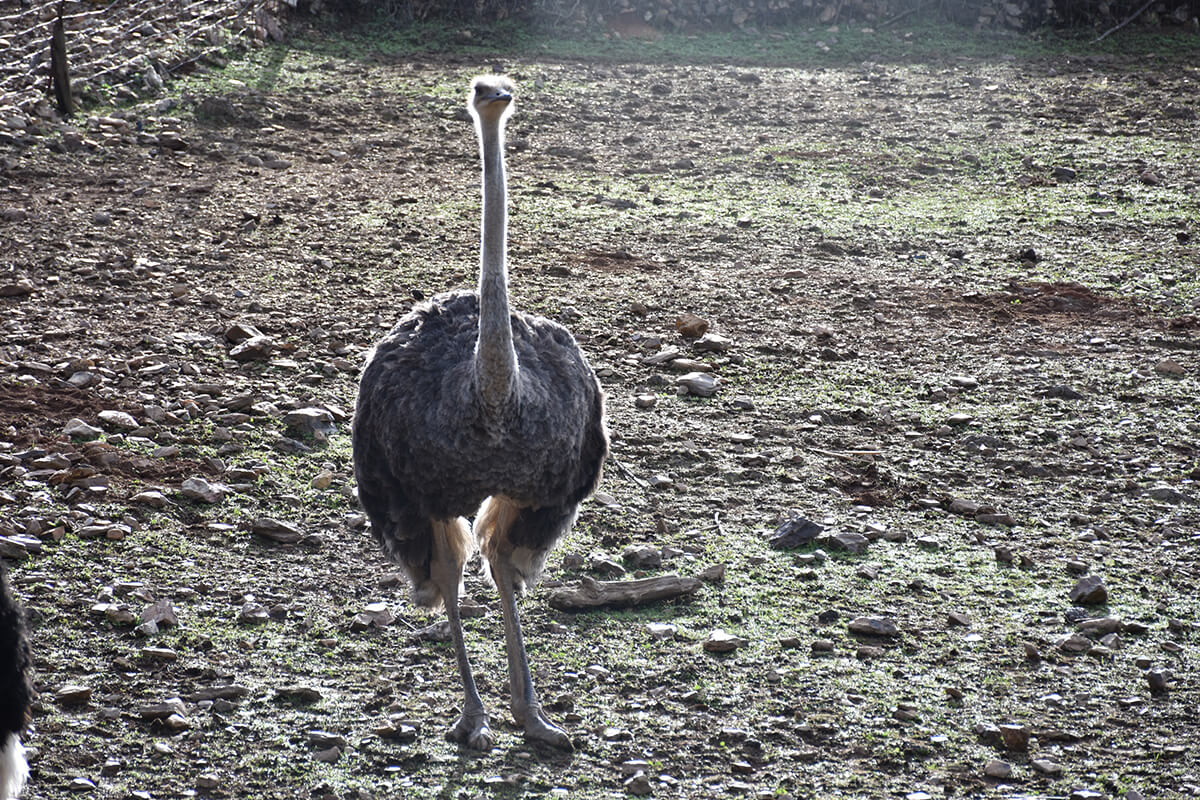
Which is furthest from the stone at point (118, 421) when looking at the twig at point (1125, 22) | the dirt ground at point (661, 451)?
the twig at point (1125, 22)

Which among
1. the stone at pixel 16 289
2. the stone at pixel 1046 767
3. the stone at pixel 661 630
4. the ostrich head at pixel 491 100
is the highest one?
the ostrich head at pixel 491 100

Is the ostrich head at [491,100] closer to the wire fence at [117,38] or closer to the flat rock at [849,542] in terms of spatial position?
the flat rock at [849,542]

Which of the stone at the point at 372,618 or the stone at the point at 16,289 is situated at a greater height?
the stone at the point at 16,289

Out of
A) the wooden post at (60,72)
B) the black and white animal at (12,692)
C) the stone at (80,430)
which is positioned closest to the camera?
the black and white animal at (12,692)

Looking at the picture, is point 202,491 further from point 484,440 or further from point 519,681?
point 484,440

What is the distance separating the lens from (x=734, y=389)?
5832mm

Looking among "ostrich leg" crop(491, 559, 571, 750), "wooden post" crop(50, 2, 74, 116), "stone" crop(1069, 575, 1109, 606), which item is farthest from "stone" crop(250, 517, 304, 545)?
"wooden post" crop(50, 2, 74, 116)

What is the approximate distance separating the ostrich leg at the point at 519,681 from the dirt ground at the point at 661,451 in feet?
0.20

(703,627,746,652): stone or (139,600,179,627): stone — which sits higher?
(703,627,746,652): stone

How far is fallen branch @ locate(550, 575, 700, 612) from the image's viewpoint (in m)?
4.24

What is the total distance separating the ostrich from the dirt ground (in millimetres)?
327

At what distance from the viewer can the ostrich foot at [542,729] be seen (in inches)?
139

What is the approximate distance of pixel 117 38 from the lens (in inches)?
399

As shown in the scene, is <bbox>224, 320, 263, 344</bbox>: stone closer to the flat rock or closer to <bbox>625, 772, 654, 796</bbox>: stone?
the flat rock
